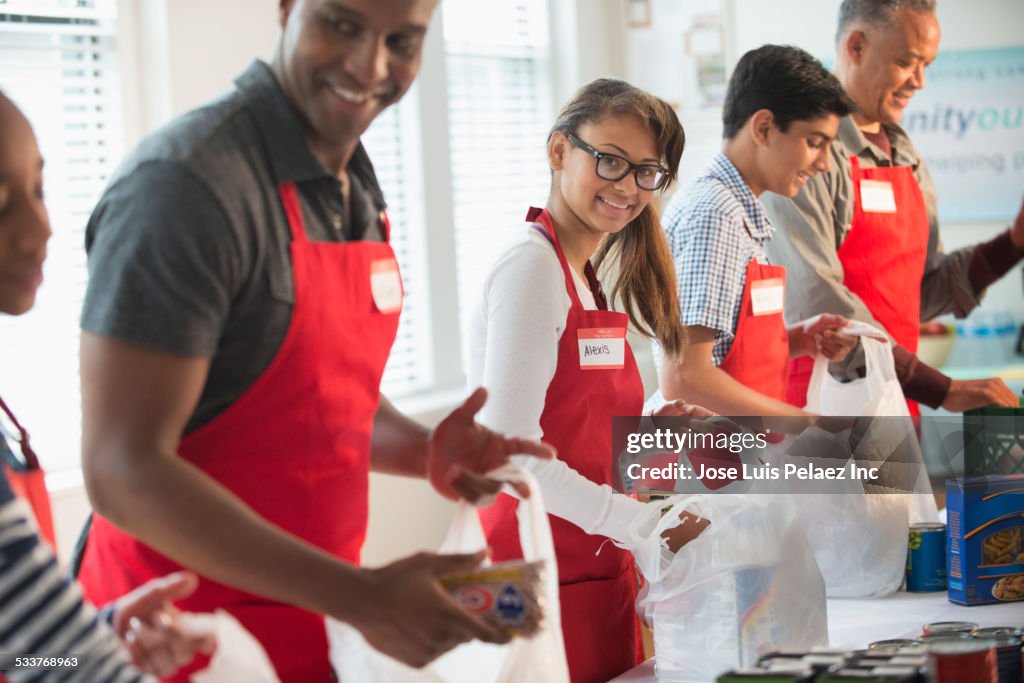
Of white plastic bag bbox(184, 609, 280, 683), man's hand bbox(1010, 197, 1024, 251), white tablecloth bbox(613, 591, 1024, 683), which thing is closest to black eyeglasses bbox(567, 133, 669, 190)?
white tablecloth bbox(613, 591, 1024, 683)

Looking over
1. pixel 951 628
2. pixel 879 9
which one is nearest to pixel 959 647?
pixel 951 628

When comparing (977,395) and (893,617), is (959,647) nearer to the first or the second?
(893,617)

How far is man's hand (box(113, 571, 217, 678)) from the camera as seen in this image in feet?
3.23

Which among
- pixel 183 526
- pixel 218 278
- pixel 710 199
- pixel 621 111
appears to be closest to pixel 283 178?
pixel 218 278

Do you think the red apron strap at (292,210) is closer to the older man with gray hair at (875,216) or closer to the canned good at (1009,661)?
the canned good at (1009,661)

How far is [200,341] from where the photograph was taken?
1005mm

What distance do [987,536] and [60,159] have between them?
2.58 metres

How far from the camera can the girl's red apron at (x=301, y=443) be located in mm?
1143

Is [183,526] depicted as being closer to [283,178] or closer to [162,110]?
[283,178]

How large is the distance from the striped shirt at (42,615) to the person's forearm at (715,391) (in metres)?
1.49

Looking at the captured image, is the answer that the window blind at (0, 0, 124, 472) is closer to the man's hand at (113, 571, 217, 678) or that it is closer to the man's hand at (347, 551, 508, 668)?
the man's hand at (113, 571, 217, 678)

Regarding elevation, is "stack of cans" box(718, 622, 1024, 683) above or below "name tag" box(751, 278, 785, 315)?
below

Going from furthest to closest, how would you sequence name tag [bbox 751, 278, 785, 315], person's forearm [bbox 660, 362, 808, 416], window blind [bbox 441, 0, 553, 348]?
window blind [bbox 441, 0, 553, 348]
name tag [bbox 751, 278, 785, 315]
person's forearm [bbox 660, 362, 808, 416]

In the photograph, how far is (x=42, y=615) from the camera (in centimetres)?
84
